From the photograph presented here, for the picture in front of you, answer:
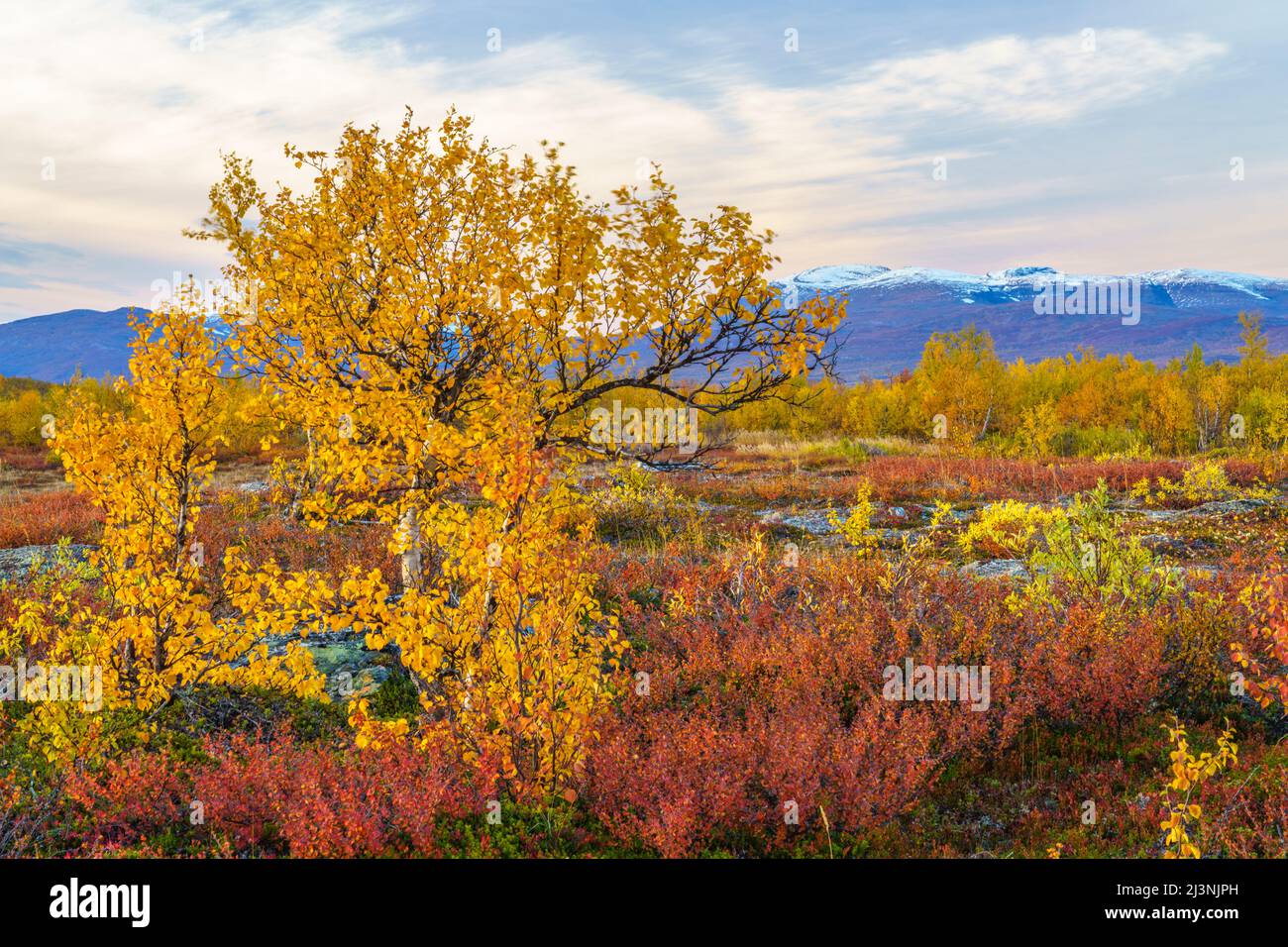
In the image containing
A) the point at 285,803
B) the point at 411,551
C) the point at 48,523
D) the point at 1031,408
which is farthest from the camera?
the point at 1031,408

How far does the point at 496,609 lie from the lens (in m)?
5.82

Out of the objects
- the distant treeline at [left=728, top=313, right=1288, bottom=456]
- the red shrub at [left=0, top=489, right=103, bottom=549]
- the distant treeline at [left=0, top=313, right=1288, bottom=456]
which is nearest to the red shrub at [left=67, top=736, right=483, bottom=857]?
the red shrub at [left=0, top=489, right=103, bottom=549]

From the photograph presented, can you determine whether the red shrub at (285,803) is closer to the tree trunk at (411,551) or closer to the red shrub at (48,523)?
the tree trunk at (411,551)

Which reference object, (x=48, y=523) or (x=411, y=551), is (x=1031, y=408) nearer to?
(x=411, y=551)

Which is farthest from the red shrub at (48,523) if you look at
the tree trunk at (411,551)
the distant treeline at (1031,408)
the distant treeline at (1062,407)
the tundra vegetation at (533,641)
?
the distant treeline at (1062,407)

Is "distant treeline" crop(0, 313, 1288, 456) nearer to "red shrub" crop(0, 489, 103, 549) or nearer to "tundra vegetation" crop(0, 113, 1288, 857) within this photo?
"red shrub" crop(0, 489, 103, 549)

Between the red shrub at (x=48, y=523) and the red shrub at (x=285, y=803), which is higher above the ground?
the red shrub at (x=48, y=523)

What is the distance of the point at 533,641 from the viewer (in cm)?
533

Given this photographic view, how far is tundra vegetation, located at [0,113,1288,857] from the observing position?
5.06m

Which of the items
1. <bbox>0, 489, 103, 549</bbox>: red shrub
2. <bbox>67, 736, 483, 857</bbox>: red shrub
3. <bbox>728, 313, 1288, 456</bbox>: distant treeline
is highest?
<bbox>728, 313, 1288, 456</bbox>: distant treeline

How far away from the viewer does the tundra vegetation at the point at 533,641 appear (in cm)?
506

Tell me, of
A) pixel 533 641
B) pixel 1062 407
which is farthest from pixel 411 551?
pixel 1062 407
